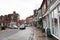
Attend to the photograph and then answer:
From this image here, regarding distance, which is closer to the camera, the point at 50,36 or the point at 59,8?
the point at 59,8

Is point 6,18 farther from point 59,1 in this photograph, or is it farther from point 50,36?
point 59,1

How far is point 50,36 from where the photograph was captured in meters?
26.4

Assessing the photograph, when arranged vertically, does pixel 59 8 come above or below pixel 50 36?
above

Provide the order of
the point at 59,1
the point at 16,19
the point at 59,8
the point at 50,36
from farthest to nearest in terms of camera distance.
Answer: the point at 16,19, the point at 50,36, the point at 59,8, the point at 59,1

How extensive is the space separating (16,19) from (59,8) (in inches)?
4028

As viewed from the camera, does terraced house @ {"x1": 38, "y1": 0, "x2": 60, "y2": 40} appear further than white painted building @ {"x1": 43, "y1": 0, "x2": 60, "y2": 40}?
Yes

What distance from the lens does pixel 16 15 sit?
122500mm

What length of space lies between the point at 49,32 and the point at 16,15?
95963mm

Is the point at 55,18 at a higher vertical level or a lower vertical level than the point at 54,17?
lower

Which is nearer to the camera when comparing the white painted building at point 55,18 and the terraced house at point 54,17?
the white painted building at point 55,18

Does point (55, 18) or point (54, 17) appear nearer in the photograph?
point (55, 18)

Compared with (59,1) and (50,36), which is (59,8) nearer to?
(59,1)

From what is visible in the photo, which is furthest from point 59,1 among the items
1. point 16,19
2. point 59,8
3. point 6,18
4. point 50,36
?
point 16,19

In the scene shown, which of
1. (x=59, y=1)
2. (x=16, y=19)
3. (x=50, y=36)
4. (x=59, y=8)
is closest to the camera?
(x=59, y=1)
